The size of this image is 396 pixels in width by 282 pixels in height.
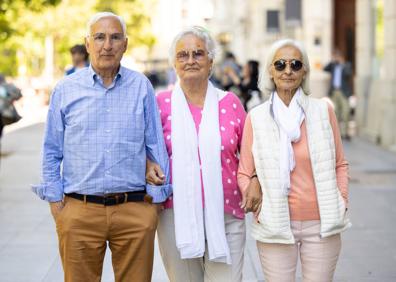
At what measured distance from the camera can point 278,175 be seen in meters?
4.02

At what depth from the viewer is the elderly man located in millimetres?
4031

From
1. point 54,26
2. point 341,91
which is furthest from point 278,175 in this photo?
point 54,26

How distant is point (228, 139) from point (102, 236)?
0.81 metres

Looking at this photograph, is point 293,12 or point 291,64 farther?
point 293,12

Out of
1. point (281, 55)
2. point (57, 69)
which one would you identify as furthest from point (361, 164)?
point (57, 69)

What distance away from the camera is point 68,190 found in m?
4.11

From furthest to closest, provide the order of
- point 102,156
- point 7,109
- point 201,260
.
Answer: point 7,109 → point 201,260 → point 102,156

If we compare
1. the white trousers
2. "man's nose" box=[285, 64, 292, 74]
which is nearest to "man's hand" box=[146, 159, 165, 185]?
the white trousers

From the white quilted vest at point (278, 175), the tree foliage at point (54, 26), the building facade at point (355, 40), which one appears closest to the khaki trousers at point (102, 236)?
the white quilted vest at point (278, 175)

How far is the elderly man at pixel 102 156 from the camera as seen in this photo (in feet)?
13.2

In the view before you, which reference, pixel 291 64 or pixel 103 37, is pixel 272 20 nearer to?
pixel 291 64

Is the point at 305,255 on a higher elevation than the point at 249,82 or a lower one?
higher

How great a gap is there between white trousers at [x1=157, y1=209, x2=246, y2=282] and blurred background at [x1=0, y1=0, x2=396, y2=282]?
100cm

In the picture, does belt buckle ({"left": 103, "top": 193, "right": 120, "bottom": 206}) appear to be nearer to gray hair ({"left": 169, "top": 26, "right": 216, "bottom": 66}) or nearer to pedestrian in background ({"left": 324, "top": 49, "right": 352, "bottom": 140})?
gray hair ({"left": 169, "top": 26, "right": 216, "bottom": 66})
